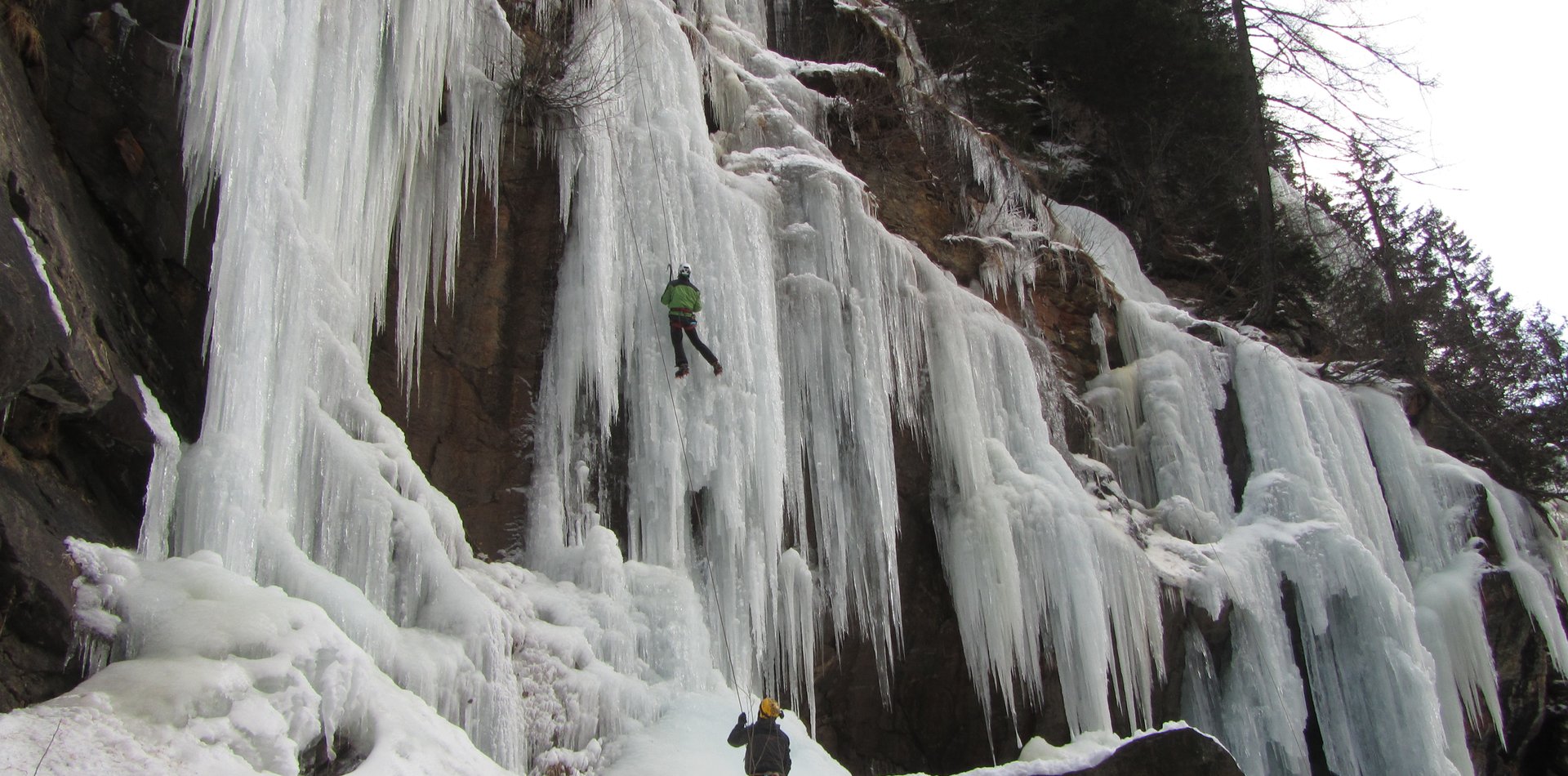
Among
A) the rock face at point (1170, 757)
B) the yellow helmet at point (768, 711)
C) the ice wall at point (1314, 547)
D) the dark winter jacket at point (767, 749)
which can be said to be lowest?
the rock face at point (1170, 757)

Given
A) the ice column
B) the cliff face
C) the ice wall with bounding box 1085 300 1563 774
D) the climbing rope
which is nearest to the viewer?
the cliff face

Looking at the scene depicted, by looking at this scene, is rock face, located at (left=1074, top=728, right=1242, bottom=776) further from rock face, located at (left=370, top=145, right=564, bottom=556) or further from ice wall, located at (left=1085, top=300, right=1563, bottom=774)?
rock face, located at (left=370, top=145, right=564, bottom=556)

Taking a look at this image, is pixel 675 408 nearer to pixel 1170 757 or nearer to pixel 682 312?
pixel 682 312

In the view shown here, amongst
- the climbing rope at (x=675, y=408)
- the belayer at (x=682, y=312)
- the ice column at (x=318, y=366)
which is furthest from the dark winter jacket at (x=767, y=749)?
the belayer at (x=682, y=312)

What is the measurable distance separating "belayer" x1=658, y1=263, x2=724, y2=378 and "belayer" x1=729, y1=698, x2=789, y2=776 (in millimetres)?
3020

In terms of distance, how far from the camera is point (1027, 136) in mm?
16672

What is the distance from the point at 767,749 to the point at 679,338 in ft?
10.9

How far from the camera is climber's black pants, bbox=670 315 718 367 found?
7988 millimetres

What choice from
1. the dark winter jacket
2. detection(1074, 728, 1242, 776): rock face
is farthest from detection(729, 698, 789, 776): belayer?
detection(1074, 728, 1242, 776): rock face

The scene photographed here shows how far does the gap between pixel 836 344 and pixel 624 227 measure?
2234 millimetres

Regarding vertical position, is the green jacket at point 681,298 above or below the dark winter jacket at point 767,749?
above

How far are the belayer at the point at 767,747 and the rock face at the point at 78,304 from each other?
298 centimetres

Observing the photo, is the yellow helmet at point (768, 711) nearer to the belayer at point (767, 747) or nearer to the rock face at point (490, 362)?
the belayer at point (767, 747)

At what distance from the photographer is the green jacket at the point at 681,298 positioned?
26.1 feet
